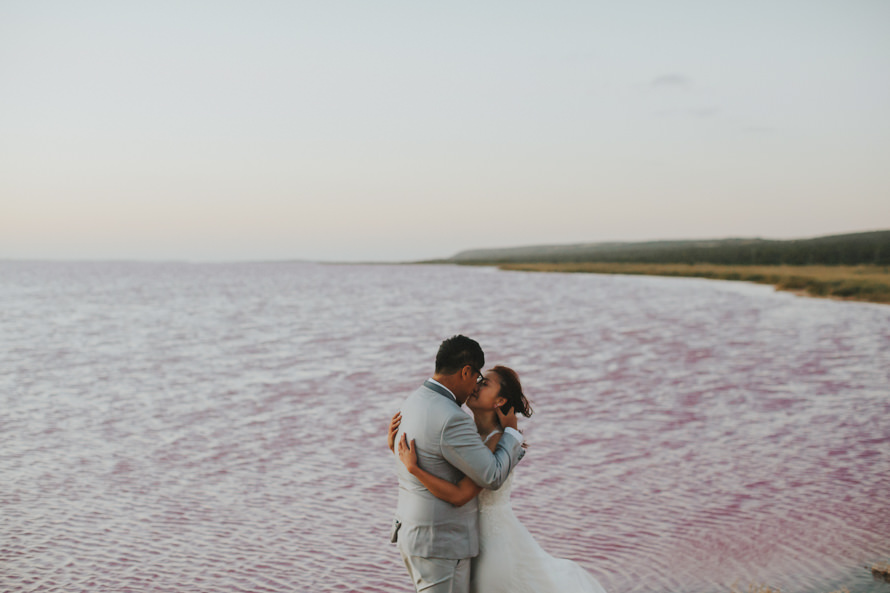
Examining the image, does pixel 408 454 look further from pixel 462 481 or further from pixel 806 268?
pixel 806 268

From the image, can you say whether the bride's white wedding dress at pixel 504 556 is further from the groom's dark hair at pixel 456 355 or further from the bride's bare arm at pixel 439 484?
the groom's dark hair at pixel 456 355

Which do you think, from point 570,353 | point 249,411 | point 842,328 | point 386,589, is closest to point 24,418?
point 249,411

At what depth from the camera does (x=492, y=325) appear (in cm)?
3503

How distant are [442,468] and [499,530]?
2.04 feet

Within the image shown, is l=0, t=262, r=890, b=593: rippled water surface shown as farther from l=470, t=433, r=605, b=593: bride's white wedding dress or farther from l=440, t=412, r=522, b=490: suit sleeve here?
l=440, t=412, r=522, b=490: suit sleeve

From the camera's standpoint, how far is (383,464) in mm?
11750

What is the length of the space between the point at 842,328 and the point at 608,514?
2495 centimetres

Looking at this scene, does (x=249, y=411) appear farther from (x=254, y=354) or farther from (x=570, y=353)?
(x=570, y=353)

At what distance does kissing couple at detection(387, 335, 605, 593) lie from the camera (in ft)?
13.1

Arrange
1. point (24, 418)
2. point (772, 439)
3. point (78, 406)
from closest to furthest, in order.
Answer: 1. point (772, 439)
2. point (24, 418)
3. point (78, 406)

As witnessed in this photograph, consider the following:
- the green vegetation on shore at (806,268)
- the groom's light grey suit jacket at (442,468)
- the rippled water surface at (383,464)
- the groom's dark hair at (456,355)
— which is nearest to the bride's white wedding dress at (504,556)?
the groom's light grey suit jacket at (442,468)

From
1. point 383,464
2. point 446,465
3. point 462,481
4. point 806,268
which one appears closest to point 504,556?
point 462,481

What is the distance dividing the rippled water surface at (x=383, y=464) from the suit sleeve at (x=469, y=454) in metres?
3.86

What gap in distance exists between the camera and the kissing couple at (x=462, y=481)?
4.01 m
